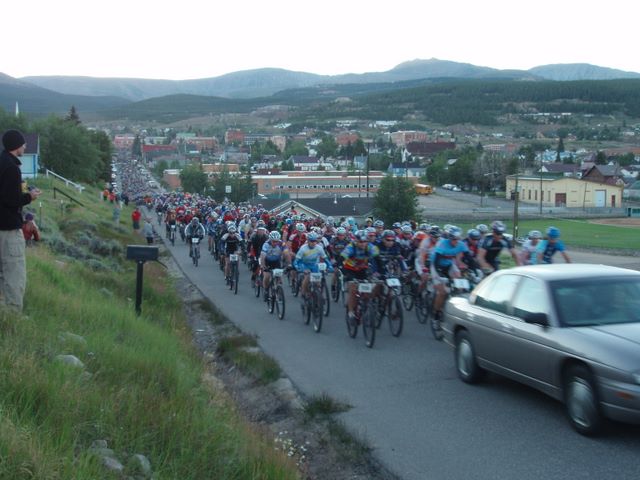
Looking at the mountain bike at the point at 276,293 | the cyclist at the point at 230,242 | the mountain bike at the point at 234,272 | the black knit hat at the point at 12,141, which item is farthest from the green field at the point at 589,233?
the black knit hat at the point at 12,141

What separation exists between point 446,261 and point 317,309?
2933mm

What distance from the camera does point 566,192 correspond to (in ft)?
277

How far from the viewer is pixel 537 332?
8.63m

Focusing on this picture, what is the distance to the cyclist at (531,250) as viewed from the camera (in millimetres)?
14820

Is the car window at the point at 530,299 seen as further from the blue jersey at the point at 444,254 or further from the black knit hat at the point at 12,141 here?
the black knit hat at the point at 12,141

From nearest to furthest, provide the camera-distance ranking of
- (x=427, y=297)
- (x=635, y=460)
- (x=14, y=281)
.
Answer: (x=635, y=460), (x=14, y=281), (x=427, y=297)

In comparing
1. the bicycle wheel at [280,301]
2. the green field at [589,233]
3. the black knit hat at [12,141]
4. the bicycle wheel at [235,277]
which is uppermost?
the black knit hat at [12,141]

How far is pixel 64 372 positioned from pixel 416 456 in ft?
10.8

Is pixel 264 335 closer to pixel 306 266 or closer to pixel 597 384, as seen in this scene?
pixel 306 266

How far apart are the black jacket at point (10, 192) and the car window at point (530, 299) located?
5601 millimetres

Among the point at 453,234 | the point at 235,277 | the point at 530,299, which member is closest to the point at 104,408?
the point at 530,299

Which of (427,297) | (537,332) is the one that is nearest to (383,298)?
(427,297)

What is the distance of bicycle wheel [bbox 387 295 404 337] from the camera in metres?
14.5

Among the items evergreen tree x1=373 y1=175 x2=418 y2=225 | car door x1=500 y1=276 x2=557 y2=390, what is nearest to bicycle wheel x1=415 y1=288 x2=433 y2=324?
car door x1=500 y1=276 x2=557 y2=390
